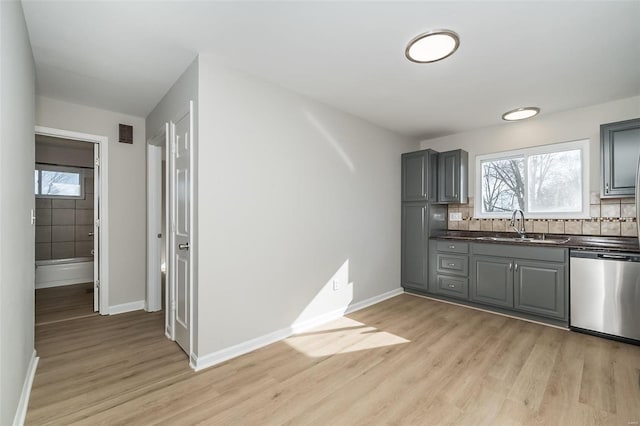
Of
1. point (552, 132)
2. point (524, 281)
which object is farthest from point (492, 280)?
point (552, 132)

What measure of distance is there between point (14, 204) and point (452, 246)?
13.8 feet

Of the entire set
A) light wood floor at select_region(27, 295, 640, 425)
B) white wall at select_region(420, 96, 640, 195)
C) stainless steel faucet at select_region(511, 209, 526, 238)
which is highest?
white wall at select_region(420, 96, 640, 195)

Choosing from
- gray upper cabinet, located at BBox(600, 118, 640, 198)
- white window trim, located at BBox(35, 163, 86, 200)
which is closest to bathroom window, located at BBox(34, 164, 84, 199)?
white window trim, located at BBox(35, 163, 86, 200)

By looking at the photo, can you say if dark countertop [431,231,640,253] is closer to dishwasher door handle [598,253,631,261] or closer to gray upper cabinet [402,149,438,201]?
dishwasher door handle [598,253,631,261]

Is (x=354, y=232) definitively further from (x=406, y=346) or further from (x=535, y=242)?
(x=535, y=242)

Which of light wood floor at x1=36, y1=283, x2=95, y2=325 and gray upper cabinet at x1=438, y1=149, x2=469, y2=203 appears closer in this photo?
light wood floor at x1=36, y1=283, x2=95, y2=325

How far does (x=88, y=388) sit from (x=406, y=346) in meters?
2.49

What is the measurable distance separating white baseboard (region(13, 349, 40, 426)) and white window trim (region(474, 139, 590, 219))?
16.1 feet

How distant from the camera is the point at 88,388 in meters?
1.99

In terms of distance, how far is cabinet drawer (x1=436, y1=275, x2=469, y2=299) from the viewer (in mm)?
3729

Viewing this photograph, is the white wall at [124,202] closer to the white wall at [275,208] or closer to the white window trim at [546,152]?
the white wall at [275,208]

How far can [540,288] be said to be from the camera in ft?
10.3

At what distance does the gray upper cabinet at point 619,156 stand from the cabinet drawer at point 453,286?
1770 mm

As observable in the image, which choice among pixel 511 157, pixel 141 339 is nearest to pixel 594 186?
pixel 511 157
